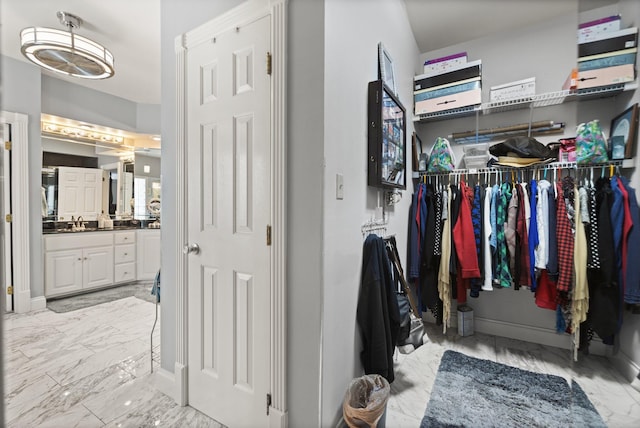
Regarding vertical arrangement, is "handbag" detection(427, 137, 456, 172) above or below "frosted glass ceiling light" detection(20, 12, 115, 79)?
below

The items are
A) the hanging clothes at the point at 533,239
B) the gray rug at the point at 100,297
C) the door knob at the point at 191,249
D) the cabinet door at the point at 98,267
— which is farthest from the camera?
the cabinet door at the point at 98,267

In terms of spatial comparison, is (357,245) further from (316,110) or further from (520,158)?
(520,158)

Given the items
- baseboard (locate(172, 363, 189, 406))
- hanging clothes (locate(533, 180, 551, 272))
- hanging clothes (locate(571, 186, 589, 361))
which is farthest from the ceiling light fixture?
hanging clothes (locate(571, 186, 589, 361))

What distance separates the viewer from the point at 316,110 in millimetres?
1327

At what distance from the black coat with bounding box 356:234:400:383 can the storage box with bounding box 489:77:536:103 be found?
181cm

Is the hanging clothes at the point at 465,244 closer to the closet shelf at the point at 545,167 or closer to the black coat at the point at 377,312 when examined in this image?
the closet shelf at the point at 545,167

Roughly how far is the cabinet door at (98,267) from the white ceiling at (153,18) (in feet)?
7.89

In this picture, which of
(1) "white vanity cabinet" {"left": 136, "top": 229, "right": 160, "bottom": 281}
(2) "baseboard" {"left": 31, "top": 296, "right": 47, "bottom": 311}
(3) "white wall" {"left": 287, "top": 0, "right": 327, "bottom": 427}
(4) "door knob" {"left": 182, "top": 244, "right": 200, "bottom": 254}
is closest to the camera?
(3) "white wall" {"left": 287, "top": 0, "right": 327, "bottom": 427}

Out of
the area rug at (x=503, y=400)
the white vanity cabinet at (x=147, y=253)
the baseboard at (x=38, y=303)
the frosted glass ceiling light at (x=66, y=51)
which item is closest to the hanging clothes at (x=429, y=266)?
the area rug at (x=503, y=400)

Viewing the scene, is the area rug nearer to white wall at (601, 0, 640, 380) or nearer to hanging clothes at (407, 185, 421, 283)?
white wall at (601, 0, 640, 380)

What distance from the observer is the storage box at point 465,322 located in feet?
8.80

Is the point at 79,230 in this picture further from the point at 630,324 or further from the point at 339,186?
the point at 630,324

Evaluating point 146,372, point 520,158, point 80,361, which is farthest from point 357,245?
point 80,361

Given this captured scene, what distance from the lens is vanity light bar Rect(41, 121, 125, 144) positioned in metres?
3.79
